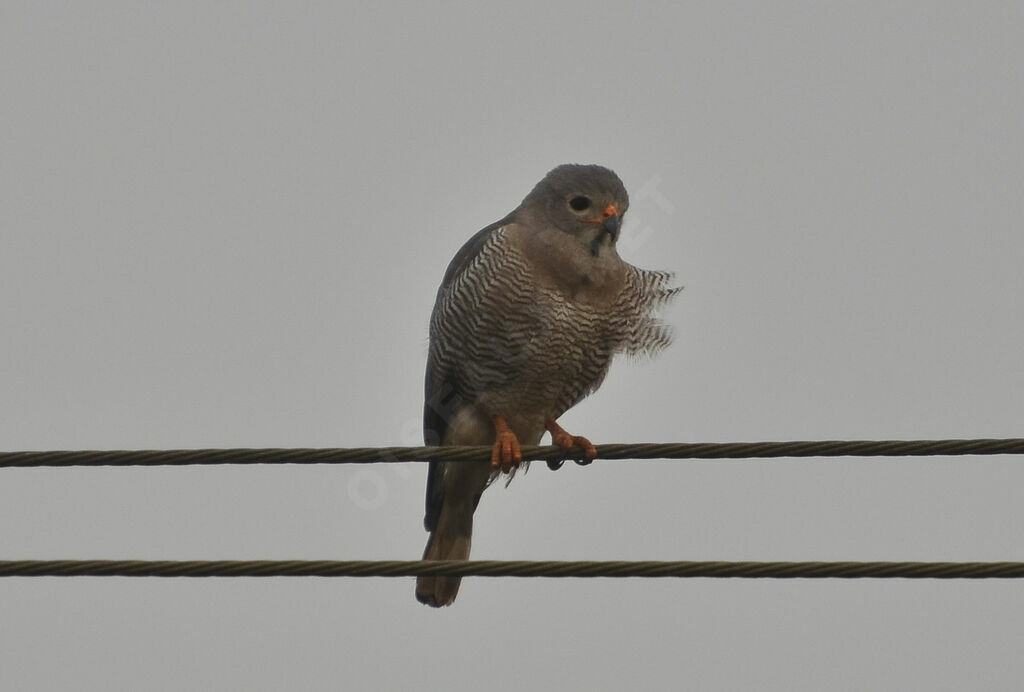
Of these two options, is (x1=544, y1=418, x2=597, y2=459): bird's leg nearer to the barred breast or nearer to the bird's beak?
the barred breast

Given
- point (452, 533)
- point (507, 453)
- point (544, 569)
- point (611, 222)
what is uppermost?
point (611, 222)

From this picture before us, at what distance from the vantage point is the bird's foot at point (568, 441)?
25.1ft

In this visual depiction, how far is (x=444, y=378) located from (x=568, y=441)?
1.08 meters

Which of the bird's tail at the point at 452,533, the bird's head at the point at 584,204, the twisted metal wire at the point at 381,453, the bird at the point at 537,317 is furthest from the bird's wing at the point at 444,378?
the twisted metal wire at the point at 381,453

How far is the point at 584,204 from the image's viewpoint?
352 inches

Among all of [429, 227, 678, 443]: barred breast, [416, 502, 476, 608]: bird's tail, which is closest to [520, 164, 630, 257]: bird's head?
[429, 227, 678, 443]: barred breast

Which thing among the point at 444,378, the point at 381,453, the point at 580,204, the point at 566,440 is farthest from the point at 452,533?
the point at 381,453

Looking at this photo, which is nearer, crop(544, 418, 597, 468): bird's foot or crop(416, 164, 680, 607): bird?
crop(544, 418, 597, 468): bird's foot

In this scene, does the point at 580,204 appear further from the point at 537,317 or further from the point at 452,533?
the point at 452,533

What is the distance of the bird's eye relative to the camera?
29.2 feet

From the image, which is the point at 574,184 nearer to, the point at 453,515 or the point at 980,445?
the point at 453,515

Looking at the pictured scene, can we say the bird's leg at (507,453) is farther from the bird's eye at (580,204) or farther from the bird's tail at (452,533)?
the bird's eye at (580,204)

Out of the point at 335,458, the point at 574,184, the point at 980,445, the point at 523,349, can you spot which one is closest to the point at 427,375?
the point at 523,349

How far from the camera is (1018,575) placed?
207 inches
